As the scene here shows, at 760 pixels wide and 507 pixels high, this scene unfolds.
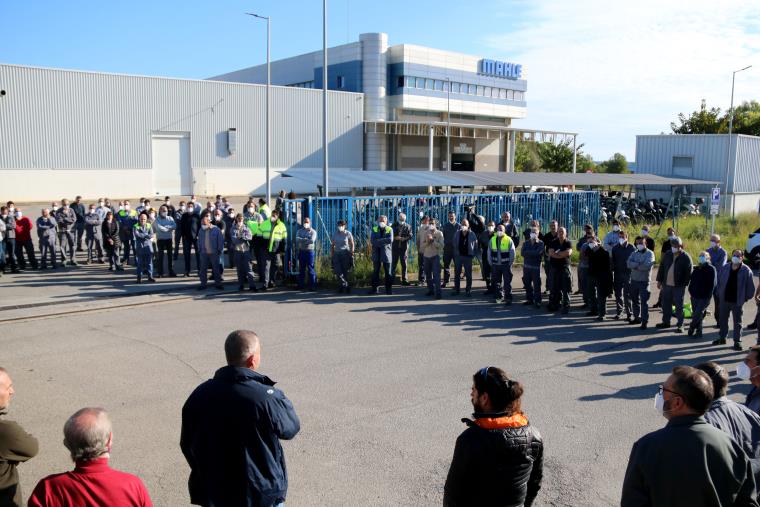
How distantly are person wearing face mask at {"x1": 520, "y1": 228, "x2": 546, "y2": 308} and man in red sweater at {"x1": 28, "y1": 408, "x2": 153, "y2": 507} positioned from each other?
12.4 metres

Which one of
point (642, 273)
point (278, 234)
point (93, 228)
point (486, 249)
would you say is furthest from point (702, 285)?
point (93, 228)

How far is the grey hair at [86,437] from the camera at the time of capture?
3408 millimetres

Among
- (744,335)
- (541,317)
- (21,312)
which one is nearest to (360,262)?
(541,317)

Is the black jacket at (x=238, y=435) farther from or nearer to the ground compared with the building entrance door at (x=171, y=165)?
nearer to the ground

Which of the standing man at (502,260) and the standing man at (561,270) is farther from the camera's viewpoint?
the standing man at (502,260)

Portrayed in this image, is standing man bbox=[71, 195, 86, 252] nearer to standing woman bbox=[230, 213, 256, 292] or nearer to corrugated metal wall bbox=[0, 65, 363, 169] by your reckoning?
standing woman bbox=[230, 213, 256, 292]

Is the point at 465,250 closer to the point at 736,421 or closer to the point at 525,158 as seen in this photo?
the point at 736,421

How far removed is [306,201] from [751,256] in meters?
14.7

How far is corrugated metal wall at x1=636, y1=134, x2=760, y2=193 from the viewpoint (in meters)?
37.2

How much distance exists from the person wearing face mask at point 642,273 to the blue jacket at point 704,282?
0.90 metres

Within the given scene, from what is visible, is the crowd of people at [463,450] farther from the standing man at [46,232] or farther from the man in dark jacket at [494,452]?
the standing man at [46,232]

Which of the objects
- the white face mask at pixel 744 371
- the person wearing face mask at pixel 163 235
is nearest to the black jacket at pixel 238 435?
the white face mask at pixel 744 371

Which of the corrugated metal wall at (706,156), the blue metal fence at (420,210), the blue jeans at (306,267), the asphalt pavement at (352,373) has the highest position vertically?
the corrugated metal wall at (706,156)

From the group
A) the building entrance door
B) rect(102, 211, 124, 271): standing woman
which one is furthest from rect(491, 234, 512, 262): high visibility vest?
the building entrance door
